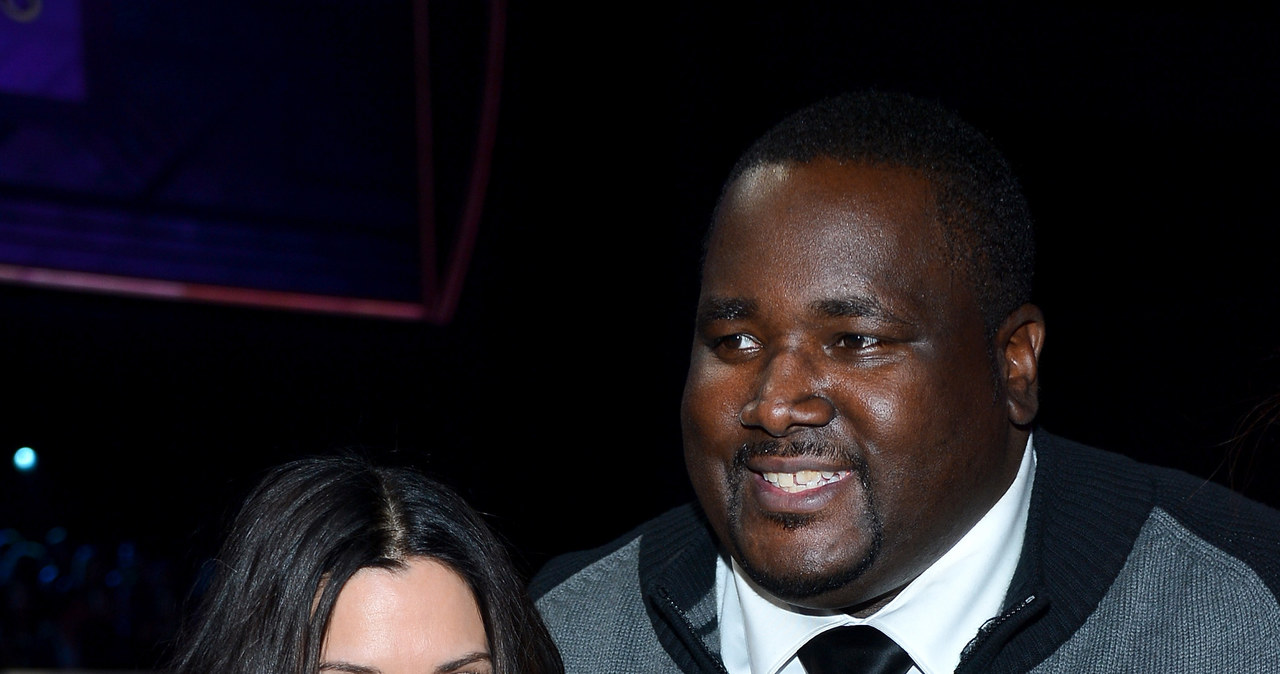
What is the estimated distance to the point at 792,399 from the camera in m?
1.31

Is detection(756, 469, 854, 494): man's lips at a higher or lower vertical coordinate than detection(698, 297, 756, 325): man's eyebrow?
lower

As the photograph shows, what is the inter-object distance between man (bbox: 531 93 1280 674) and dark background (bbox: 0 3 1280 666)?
3.21 ft

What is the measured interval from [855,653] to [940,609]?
10 centimetres

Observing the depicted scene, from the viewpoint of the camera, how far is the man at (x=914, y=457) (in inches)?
51.4

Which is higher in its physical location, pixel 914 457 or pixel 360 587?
pixel 914 457

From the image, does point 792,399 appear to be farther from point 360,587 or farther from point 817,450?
point 360,587

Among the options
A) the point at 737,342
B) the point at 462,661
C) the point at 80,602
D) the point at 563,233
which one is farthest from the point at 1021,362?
the point at 80,602

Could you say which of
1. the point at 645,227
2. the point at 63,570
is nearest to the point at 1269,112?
the point at 645,227

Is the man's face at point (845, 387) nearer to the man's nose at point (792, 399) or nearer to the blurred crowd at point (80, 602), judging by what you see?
the man's nose at point (792, 399)

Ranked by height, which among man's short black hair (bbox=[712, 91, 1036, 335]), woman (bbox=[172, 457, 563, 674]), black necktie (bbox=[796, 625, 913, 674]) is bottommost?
black necktie (bbox=[796, 625, 913, 674])

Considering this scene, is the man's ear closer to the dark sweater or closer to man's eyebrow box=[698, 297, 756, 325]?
the dark sweater

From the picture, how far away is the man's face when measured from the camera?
1.30 meters

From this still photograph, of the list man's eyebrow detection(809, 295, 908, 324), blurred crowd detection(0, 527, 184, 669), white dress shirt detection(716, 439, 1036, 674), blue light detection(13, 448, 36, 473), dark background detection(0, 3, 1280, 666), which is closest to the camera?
man's eyebrow detection(809, 295, 908, 324)

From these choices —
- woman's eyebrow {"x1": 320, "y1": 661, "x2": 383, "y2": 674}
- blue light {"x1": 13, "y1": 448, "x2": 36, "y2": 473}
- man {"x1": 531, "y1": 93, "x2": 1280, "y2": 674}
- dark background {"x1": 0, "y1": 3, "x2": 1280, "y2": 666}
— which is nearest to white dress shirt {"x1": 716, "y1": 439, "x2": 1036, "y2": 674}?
man {"x1": 531, "y1": 93, "x2": 1280, "y2": 674}
